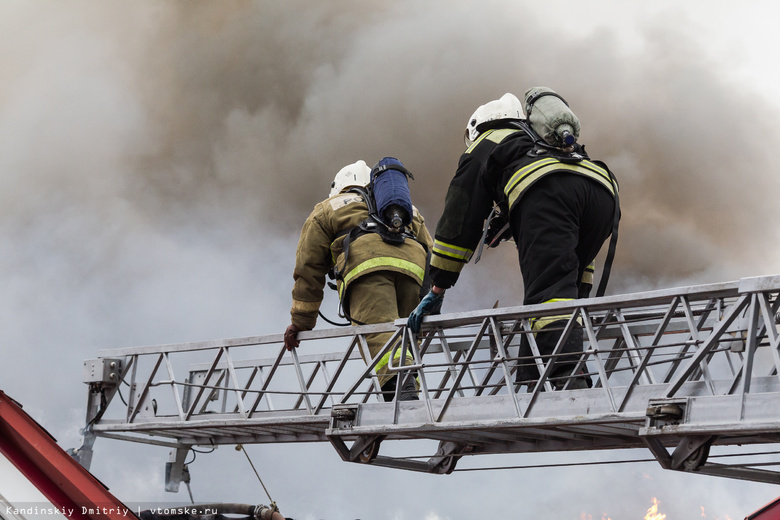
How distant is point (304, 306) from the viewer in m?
6.90

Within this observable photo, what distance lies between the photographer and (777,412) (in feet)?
13.0

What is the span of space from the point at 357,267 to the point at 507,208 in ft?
4.89

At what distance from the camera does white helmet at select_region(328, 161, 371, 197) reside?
7.55 metres

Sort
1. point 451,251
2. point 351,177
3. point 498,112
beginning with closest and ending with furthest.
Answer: point 451,251, point 498,112, point 351,177

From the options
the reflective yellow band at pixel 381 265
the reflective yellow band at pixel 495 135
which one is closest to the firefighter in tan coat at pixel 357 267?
the reflective yellow band at pixel 381 265

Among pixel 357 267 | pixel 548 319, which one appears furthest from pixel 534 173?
pixel 357 267

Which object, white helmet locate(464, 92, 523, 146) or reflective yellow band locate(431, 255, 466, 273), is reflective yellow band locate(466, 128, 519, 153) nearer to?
white helmet locate(464, 92, 523, 146)

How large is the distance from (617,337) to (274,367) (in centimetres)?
248

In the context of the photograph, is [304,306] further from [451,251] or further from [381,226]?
[451,251]

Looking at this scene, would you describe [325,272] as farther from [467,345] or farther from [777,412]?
[777,412]

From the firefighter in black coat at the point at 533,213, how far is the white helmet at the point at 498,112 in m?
0.11

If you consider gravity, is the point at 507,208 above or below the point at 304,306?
below

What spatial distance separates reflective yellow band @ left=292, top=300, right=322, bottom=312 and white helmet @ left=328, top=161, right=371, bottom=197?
1.07 metres

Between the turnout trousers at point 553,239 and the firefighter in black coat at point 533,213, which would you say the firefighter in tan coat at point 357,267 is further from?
the turnout trousers at point 553,239
